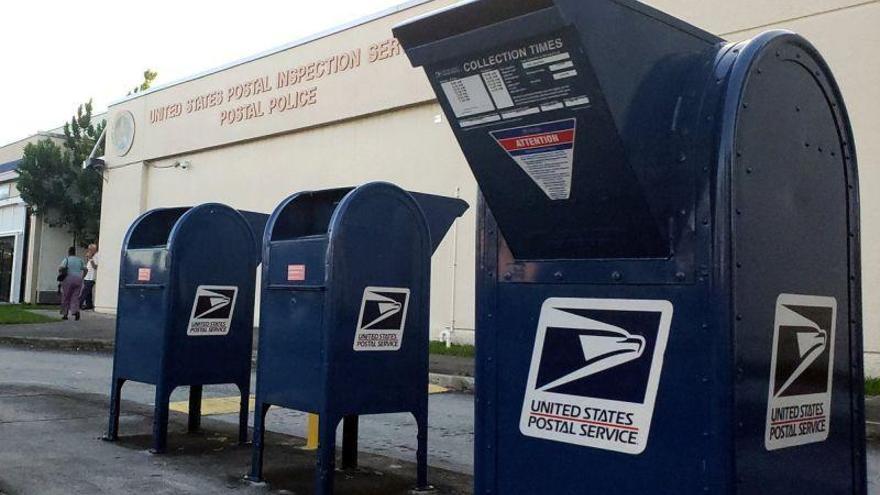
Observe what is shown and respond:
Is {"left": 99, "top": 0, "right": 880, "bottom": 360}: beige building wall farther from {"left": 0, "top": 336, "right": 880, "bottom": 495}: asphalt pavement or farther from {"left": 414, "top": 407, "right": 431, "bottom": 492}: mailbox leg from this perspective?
{"left": 414, "top": 407, "right": 431, "bottom": 492}: mailbox leg

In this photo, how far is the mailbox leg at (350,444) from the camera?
18.8 feet

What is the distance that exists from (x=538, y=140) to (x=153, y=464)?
13.8 feet

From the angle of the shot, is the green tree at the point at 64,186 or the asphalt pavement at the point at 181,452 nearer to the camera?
the asphalt pavement at the point at 181,452

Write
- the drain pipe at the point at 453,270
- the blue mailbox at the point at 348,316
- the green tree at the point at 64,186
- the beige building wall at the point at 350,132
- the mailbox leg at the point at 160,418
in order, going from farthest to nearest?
the green tree at the point at 64,186 → the drain pipe at the point at 453,270 → the beige building wall at the point at 350,132 → the mailbox leg at the point at 160,418 → the blue mailbox at the point at 348,316

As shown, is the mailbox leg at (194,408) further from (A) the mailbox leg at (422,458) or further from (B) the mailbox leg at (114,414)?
(A) the mailbox leg at (422,458)

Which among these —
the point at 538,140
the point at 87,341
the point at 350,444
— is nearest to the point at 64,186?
the point at 87,341

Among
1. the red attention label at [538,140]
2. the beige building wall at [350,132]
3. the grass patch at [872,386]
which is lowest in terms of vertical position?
the grass patch at [872,386]

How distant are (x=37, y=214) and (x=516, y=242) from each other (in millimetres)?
30339

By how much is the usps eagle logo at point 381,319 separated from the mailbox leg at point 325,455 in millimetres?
480

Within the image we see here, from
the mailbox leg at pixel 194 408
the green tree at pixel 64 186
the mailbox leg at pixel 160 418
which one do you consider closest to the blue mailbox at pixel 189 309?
the mailbox leg at pixel 160 418

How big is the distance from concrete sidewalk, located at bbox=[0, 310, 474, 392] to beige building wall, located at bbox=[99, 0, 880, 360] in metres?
2.37

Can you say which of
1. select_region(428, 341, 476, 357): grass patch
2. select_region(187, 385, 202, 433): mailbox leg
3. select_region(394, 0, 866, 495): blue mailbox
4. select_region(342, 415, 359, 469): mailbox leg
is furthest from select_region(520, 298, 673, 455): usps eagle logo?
select_region(428, 341, 476, 357): grass patch

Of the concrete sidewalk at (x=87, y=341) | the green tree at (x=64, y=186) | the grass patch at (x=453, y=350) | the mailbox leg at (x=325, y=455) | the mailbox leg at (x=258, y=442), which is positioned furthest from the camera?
the green tree at (x=64, y=186)

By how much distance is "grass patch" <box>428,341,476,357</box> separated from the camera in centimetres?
1333
